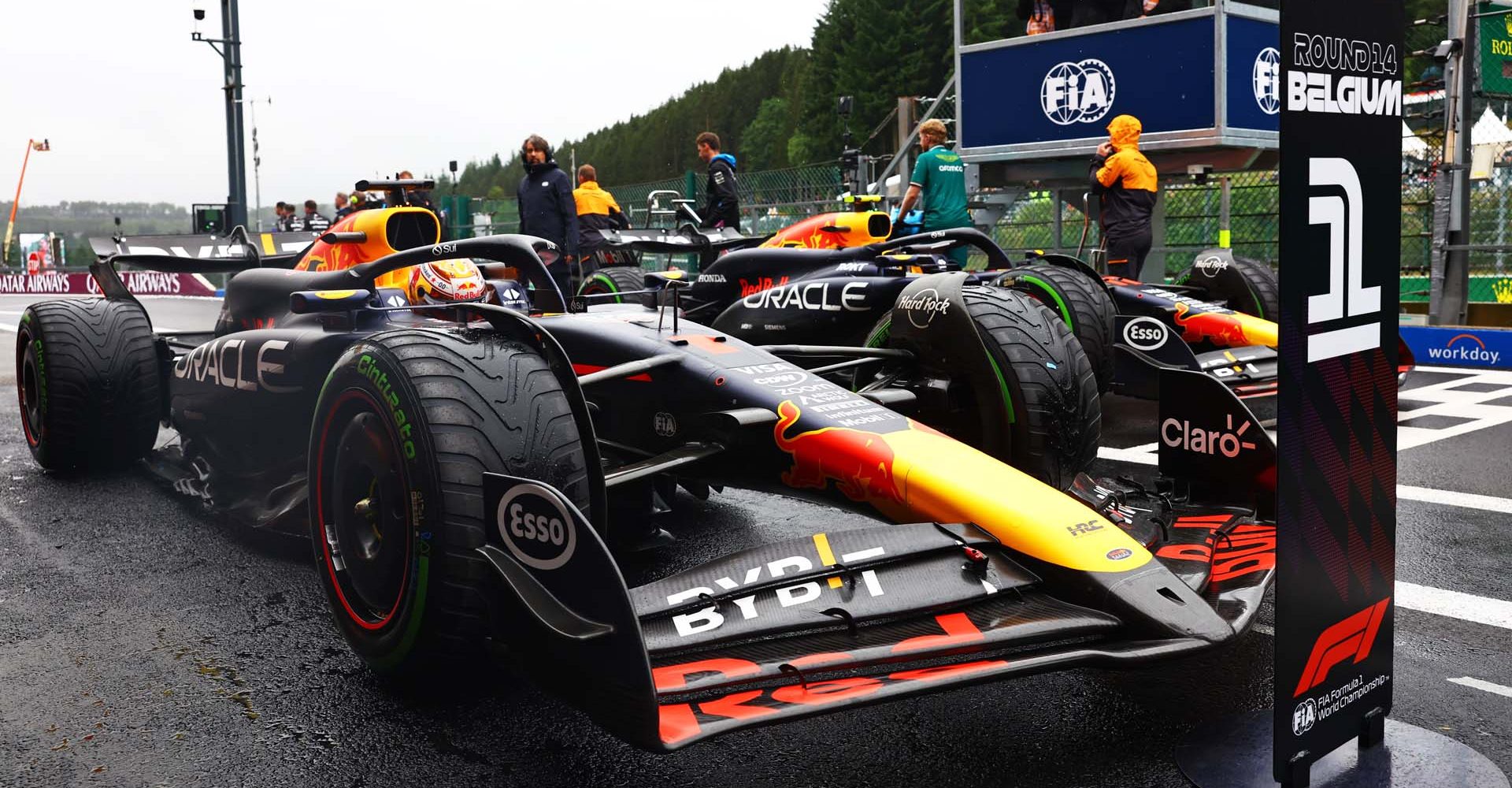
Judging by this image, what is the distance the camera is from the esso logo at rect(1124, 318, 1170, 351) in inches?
270

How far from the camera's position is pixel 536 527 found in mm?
2588

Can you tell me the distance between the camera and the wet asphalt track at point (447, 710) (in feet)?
8.94

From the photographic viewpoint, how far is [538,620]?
96.3 inches

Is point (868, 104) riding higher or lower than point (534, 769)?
higher

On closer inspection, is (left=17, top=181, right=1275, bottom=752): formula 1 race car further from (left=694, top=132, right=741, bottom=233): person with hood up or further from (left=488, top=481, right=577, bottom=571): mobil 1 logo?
(left=694, top=132, right=741, bottom=233): person with hood up

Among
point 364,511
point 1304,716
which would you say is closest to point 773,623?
point 1304,716

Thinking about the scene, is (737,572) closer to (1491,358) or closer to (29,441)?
(29,441)

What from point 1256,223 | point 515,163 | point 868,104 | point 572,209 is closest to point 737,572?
point 572,209

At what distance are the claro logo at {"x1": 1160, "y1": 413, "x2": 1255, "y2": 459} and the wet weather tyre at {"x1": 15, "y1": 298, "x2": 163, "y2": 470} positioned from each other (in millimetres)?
4462

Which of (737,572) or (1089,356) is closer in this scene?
(737,572)

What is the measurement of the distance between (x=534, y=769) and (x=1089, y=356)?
4281 millimetres

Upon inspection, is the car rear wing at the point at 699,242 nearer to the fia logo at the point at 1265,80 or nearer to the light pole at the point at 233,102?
the fia logo at the point at 1265,80

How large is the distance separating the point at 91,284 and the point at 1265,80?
926 inches

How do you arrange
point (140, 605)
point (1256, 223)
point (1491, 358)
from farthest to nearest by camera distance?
point (1256, 223), point (1491, 358), point (140, 605)
